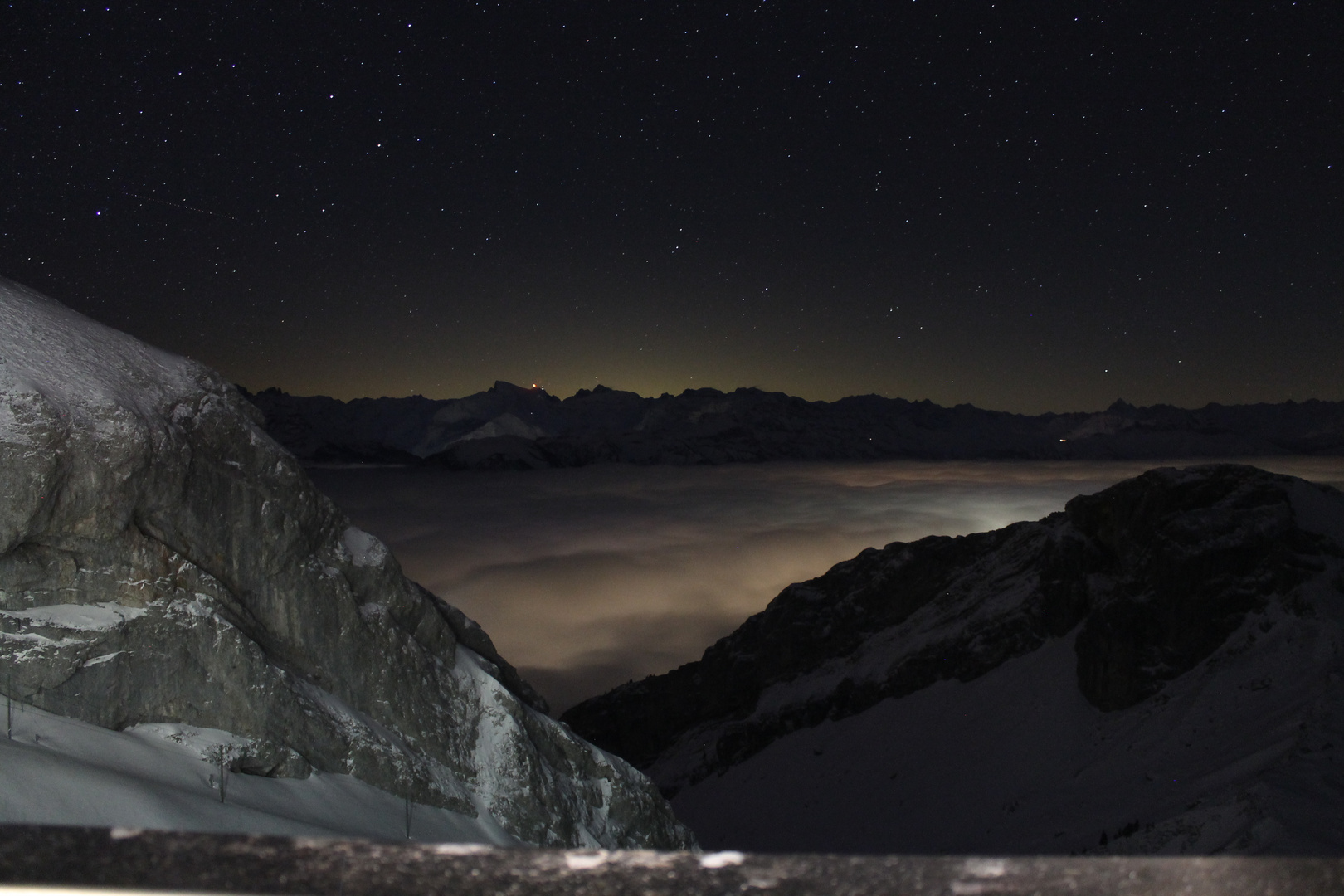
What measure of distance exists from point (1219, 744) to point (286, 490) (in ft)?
136

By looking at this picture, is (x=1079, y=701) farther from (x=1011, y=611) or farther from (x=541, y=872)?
(x=541, y=872)

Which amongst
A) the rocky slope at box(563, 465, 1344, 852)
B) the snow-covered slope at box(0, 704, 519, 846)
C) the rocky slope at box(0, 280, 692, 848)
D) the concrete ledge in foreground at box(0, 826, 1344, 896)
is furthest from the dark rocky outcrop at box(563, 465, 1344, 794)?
the concrete ledge in foreground at box(0, 826, 1344, 896)

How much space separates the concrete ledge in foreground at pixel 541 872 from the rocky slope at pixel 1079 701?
2253cm

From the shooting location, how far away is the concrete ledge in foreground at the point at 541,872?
4.18 feet

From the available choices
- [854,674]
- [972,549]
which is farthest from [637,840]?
[972,549]

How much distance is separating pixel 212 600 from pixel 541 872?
1137 cm

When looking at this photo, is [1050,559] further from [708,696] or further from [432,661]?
[432,661]

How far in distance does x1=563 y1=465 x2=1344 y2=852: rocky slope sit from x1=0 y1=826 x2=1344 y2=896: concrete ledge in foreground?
22.5 metres

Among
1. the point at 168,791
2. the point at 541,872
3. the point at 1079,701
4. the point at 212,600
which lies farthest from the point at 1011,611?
the point at 541,872

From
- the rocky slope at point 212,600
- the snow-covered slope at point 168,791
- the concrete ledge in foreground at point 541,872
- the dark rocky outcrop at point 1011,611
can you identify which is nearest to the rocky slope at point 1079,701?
the dark rocky outcrop at point 1011,611

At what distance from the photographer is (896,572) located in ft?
308

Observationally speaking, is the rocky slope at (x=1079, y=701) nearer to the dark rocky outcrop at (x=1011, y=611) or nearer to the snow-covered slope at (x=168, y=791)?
the dark rocky outcrop at (x=1011, y=611)

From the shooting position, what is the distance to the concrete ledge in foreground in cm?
127

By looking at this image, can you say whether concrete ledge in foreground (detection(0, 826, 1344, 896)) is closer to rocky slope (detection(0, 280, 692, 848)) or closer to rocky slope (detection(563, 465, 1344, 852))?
rocky slope (detection(0, 280, 692, 848))
